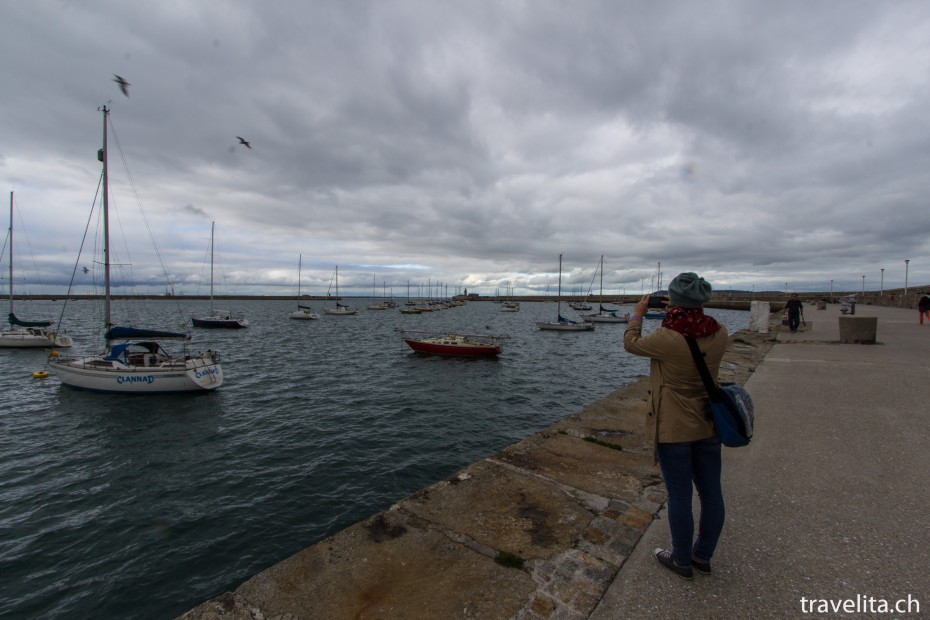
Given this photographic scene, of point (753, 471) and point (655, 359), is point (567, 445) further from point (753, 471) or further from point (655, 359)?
point (655, 359)

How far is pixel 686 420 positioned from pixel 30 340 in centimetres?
4425

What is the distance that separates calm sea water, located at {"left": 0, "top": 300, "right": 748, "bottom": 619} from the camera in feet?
20.4

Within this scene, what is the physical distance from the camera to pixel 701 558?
3150 millimetres

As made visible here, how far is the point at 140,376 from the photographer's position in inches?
636

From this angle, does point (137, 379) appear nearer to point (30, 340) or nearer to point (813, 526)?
point (813, 526)

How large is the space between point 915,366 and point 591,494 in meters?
12.3

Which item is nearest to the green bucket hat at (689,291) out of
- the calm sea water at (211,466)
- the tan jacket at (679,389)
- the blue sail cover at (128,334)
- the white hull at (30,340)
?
the tan jacket at (679,389)

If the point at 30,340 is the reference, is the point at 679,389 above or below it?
above

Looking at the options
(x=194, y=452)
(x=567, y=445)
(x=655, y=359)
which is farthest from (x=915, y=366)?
(x=194, y=452)

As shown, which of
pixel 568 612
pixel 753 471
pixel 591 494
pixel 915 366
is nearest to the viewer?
pixel 568 612

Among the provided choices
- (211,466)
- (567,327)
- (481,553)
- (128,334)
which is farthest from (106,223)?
(567,327)

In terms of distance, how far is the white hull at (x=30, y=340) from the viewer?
30344 millimetres

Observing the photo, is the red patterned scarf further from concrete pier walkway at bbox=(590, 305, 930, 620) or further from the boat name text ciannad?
the boat name text ciannad

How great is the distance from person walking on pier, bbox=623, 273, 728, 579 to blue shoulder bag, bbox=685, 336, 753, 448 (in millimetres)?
63
